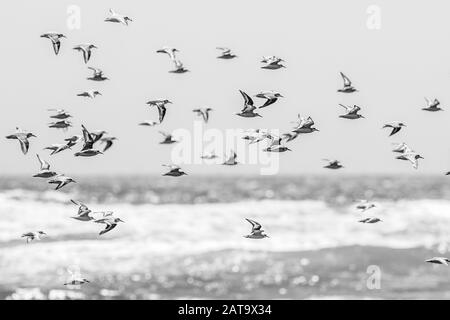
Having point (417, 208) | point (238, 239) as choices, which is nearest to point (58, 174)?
point (238, 239)

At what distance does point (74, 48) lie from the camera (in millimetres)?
24203

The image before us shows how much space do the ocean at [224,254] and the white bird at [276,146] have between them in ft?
47.7

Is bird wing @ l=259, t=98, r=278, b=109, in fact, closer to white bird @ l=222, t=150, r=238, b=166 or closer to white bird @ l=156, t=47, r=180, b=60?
white bird @ l=222, t=150, r=238, b=166

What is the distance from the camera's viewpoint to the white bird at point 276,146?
886 inches

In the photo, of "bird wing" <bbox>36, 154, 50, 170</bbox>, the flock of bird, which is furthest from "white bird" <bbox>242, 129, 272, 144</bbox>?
"bird wing" <bbox>36, 154, 50, 170</bbox>

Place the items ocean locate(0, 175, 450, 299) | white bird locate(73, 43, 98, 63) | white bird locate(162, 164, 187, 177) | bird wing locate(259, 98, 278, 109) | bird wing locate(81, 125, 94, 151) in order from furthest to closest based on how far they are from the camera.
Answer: ocean locate(0, 175, 450, 299)
white bird locate(73, 43, 98, 63)
white bird locate(162, 164, 187, 177)
bird wing locate(259, 98, 278, 109)
bird wing locate(81, 125, 94, 151)

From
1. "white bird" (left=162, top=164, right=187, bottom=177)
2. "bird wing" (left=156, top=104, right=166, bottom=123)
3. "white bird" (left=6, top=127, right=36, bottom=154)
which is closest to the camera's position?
"white bird" (left=6, top=127, right=36, bottom=154)

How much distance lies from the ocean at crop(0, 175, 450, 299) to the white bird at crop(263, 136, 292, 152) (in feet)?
47.7

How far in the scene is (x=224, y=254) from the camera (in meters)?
44.4

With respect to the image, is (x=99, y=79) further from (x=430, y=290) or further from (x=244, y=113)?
(x=430, y=290)

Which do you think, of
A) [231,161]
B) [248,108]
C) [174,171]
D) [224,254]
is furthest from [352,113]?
[224,254]

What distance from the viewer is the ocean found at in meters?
37.4

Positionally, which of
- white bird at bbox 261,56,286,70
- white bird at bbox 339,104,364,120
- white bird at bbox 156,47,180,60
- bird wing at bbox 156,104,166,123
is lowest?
white bird at bbox 339,104,364,120
